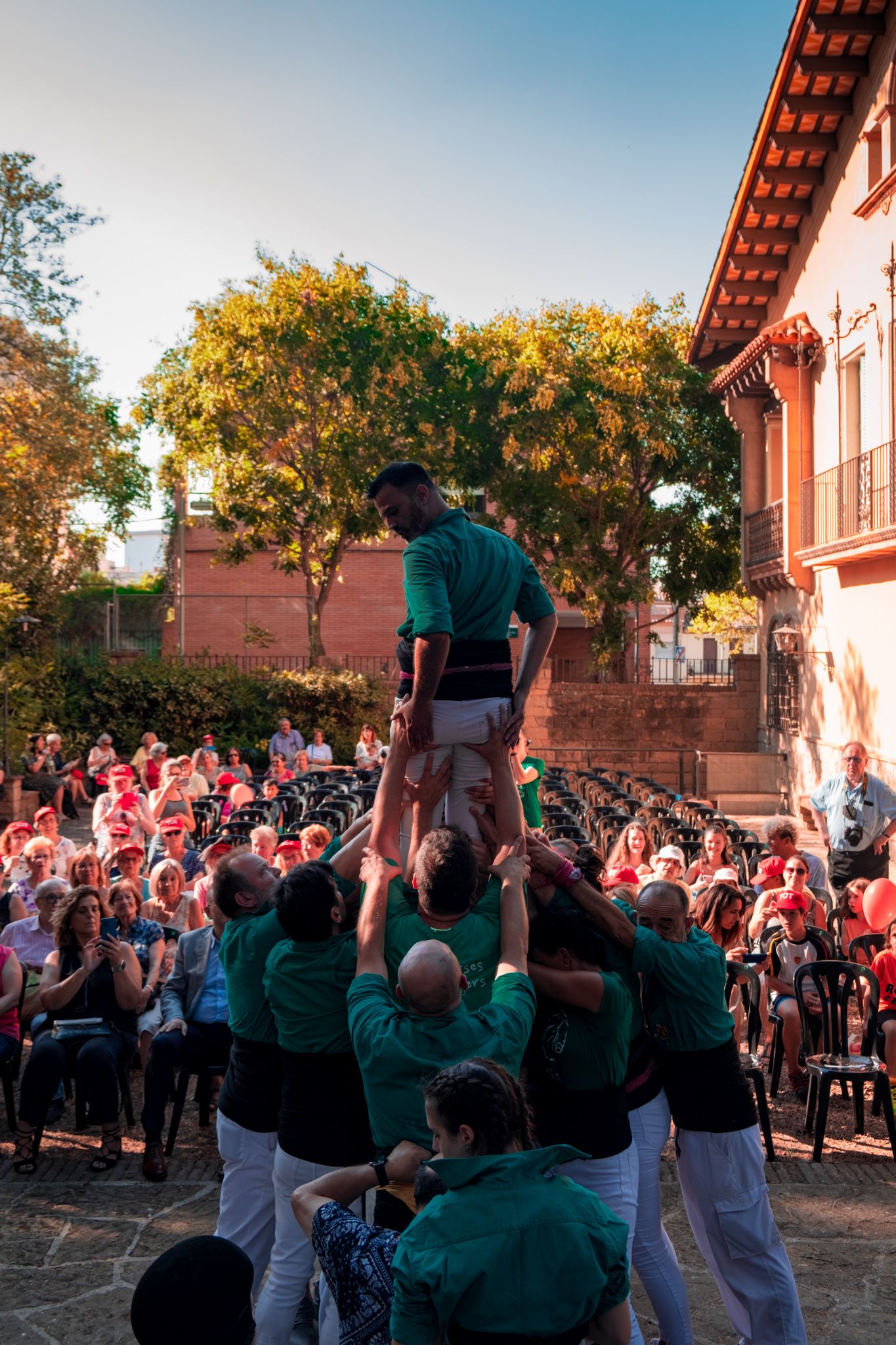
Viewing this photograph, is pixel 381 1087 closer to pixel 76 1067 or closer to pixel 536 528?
pixel 76 1067

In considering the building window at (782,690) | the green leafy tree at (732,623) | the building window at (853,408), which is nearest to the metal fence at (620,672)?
the building window at (782,690)

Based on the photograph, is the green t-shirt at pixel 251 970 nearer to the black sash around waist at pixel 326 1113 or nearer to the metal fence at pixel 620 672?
the black sash around waist at pixel 326 1113

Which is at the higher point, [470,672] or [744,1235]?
[470,672]

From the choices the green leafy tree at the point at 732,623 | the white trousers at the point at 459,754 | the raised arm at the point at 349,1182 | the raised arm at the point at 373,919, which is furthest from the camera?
the green leafy tree at the point at 732,623

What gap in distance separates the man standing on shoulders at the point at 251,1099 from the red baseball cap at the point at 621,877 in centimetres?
345

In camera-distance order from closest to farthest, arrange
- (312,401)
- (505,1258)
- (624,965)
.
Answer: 1. (505,1258)
2. (624,965)
3. (312,401)

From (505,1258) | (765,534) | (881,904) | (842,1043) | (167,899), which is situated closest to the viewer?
(505,1258)

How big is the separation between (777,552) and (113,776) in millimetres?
13958

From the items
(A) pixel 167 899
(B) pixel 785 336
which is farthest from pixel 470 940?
(B) pixel 785 336

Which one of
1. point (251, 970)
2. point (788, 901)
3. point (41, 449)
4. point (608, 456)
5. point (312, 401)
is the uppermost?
point (312, 401)

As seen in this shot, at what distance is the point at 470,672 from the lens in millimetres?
4074

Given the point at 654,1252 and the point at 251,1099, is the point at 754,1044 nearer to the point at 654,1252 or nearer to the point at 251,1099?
the point at 654,1252

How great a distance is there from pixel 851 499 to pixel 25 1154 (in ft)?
49.0

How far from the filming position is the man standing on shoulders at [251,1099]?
4203 millimetres
